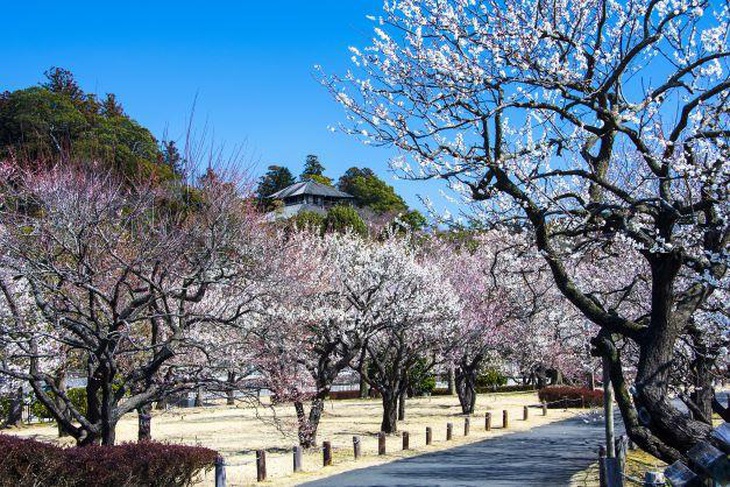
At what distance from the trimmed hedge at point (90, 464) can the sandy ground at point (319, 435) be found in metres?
1.73

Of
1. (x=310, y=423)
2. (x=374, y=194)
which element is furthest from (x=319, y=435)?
(x=374, y=194)

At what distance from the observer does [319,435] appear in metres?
22.3

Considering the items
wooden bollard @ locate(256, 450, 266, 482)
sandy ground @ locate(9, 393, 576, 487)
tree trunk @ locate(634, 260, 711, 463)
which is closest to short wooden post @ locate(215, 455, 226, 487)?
sandy ground @ locate(9, 393, 576, 487)

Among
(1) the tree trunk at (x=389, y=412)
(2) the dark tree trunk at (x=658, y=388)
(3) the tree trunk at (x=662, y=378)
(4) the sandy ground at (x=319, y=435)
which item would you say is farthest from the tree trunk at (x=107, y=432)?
(1) the tree trunk at (x=389, y=412)

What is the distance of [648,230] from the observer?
7969 mm

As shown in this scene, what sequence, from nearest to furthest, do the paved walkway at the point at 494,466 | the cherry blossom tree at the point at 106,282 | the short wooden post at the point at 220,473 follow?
the cherry blossom tree at the point at 106,282, the short wooden post at the point at 220,473, the paved walkway at the point at 494,466

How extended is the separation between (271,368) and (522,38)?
853 centimetres

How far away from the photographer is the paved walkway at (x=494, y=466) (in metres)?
13.8

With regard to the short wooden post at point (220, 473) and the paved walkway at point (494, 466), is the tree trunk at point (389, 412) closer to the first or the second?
the paved walkway at point (494, 466)

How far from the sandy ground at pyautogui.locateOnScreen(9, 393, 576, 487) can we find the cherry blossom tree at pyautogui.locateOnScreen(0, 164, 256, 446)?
6.94 ft

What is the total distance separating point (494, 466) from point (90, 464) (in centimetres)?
920

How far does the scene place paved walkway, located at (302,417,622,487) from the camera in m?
13.8

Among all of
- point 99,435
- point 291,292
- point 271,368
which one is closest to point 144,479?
point 99,435

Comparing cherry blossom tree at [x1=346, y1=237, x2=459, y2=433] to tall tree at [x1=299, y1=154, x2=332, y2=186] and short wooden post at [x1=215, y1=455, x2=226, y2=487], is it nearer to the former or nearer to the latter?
short wooden post at [x1=215, y1=455, x2=226, y2=487]
